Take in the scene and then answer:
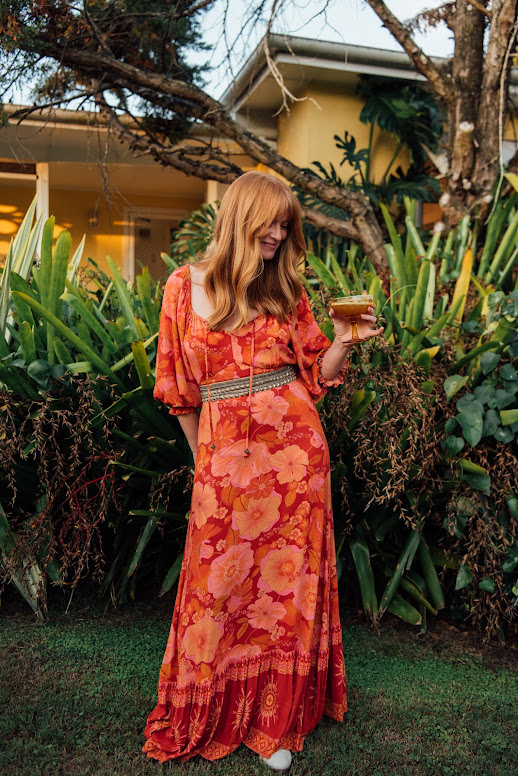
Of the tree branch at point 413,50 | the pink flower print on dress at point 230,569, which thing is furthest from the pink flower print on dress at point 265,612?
the tree branch at point 413,50

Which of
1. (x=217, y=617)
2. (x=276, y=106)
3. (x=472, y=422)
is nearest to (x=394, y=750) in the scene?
(x=217, y=617)

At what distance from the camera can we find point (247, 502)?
7.40ft

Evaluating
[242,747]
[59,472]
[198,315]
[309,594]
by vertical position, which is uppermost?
[198,315]

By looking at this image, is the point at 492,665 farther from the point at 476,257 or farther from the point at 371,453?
the point at 476,257

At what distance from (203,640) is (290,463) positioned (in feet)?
2.13

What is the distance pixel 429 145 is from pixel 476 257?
3042mm

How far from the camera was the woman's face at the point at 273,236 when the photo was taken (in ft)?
7.34

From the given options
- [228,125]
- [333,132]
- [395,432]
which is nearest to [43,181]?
[333,132]

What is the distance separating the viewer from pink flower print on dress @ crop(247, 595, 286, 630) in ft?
7.61

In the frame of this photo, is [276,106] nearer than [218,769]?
No

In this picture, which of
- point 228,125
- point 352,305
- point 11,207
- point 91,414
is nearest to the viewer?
point 352,305

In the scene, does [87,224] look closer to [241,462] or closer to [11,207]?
[11,207]

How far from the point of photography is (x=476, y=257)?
5.11m

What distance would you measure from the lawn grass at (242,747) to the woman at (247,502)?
0.52 ft
